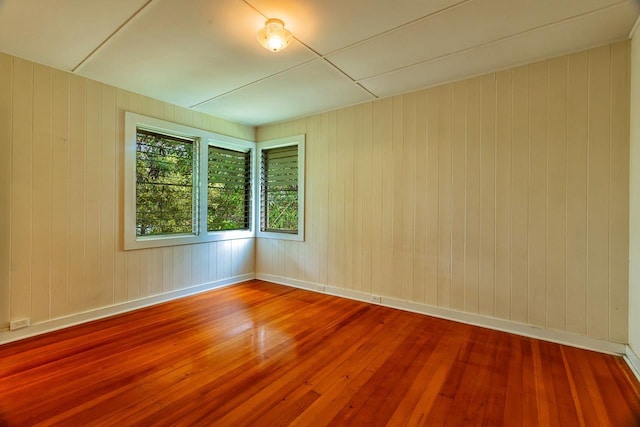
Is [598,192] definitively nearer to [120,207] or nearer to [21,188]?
[120,207]

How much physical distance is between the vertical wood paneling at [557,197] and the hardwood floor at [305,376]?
36 cm

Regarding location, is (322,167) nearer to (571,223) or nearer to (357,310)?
(357,310)

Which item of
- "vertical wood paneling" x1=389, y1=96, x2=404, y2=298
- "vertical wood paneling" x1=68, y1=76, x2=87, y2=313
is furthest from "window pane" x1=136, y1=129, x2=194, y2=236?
"vertical wood paneling" x1=389, y1=96, x2=404, y2=298

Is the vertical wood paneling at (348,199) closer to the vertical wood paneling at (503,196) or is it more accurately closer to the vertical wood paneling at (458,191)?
the vertical wood paneling at (458,191)

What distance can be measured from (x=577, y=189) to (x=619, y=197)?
0.25 m

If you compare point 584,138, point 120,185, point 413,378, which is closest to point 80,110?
point 120,185

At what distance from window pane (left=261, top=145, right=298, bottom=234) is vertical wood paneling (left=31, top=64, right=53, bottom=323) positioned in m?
2.49

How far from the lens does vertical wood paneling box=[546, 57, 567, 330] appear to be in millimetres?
2375

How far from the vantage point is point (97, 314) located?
9.44 ft

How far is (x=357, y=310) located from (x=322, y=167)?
1.87 meters

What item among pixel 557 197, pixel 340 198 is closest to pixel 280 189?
pixel 340 198

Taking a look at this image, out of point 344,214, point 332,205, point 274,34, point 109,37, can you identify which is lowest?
point 344,214

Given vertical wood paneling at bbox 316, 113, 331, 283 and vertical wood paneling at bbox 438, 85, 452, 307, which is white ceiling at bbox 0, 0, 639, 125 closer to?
vertical wood paneling at bbox 438, 85, 452, 307

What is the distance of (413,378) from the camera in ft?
6.23
